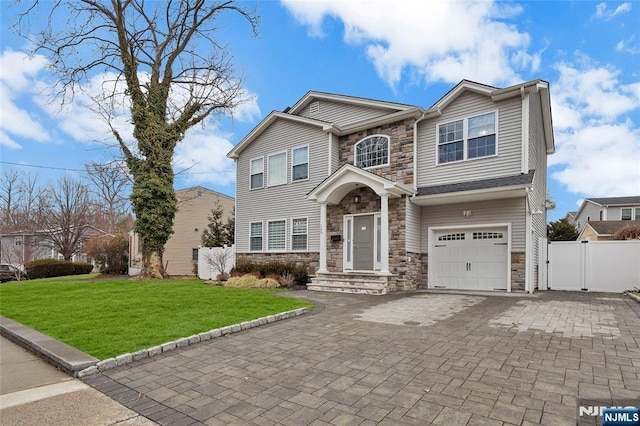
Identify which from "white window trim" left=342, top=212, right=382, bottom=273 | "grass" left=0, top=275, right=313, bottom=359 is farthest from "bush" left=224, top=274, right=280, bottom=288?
"grass" left=0, top=275, right=313, bottom=359

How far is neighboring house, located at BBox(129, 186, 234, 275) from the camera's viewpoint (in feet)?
77.7

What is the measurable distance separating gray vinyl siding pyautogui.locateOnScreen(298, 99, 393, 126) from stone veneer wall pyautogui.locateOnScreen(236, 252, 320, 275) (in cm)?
571

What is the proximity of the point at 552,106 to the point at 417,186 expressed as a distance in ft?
23.5

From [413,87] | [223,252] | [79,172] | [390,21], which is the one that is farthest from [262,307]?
[79,172]

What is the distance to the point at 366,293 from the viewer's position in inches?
452

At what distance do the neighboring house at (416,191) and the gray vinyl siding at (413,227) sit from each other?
36 millimetres

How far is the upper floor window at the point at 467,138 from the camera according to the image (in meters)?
11.8

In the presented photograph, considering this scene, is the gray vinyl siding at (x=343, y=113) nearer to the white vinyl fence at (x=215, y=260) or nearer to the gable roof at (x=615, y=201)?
the white vinyl fence at (x=215, y=260)

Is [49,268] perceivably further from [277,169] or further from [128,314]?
[128,314]

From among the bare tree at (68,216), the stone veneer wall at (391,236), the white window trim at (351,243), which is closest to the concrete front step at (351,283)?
the stone veneer wall at (391,236)

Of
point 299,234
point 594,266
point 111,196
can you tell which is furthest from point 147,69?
point 111,196

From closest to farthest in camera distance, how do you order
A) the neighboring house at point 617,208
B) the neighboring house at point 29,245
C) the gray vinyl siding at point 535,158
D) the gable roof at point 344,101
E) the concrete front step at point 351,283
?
the concrete front step at point 351,283
the gray vinyl siding at point 535,158
the gable roof at point 344,101
the neighboring house at point 617,208
the neighboring house at point 29,245

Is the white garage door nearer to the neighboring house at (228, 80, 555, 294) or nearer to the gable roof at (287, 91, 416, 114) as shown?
the neighboring house at (228, 80, 555, 294)

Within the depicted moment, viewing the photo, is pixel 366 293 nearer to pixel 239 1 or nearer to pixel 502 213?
pixel 502 213
